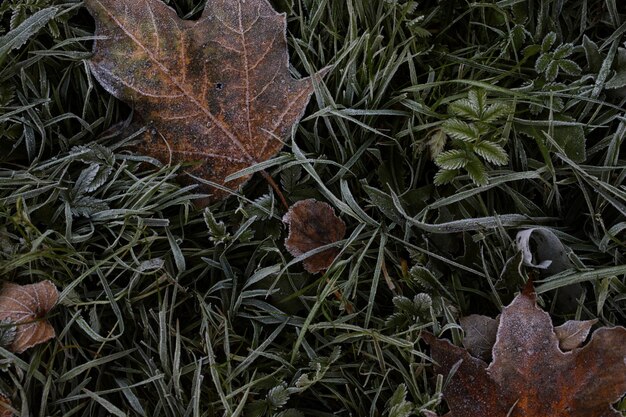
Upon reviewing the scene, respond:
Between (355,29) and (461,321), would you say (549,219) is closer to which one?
(461,321)

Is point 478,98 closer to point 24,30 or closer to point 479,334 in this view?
point 479,334

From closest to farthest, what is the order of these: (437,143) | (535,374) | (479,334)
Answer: (535,374) < (479,334) < (437,143)

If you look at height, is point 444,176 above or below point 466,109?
below

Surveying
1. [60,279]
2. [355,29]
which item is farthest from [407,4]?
[60,279]

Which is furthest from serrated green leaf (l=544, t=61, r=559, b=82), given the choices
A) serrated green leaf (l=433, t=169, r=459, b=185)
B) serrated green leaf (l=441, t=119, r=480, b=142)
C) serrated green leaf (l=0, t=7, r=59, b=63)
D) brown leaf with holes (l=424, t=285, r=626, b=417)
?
serrated green leaf (l=0, t=7, r=59, b=63)

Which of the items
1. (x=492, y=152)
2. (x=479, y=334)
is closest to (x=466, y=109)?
(x=492, y=152)

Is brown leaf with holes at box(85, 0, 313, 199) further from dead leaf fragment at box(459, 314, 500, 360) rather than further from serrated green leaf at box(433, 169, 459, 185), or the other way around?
dead leaf fragment at box(459, 314, 500, 360)
